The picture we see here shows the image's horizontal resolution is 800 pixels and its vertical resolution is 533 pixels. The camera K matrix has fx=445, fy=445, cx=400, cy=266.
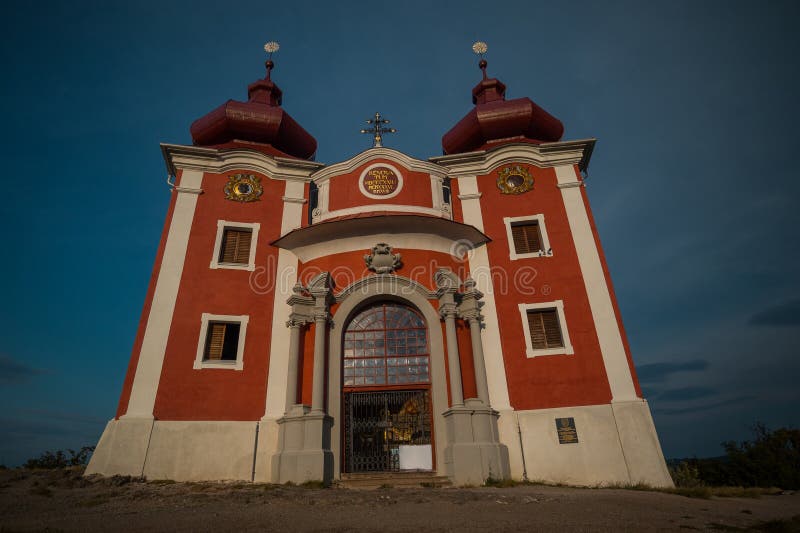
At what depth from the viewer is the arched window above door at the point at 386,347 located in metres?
13.5

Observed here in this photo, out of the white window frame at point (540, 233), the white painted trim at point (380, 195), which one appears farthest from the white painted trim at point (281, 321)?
the white window frame at point (540, 233)

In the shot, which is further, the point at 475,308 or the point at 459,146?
the point at 459,146

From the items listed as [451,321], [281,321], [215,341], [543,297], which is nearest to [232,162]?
[281,321]

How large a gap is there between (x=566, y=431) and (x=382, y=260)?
24.1 ft

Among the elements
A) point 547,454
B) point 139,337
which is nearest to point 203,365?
point 139,337

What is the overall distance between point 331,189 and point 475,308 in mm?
6984

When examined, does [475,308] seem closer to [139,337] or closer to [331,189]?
[331,189]

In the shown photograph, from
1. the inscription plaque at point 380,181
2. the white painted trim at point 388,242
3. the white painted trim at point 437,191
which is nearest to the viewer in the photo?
the white painted trim at point 388,242

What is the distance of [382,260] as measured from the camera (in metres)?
14.3

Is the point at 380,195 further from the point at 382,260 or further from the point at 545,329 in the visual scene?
the point at 545,329

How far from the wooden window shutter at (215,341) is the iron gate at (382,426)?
4.23m

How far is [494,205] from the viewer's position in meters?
16.4

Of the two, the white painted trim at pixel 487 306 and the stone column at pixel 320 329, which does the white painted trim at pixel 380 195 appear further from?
the stone column at pixel 320 329

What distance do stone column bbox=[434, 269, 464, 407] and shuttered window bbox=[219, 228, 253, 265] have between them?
22.1 ft
